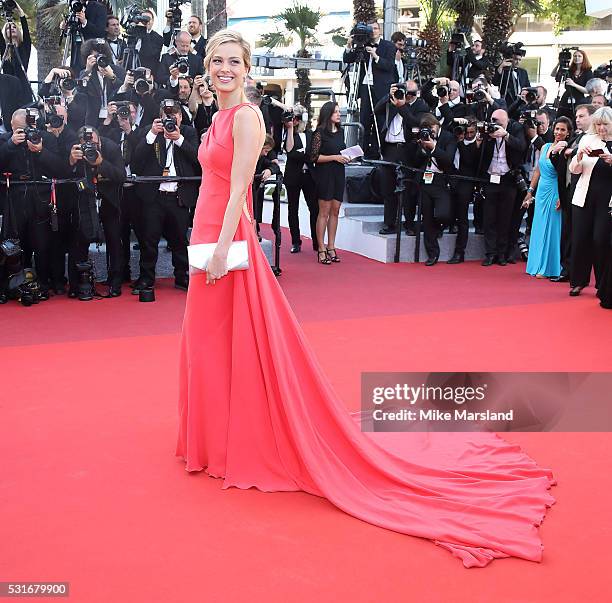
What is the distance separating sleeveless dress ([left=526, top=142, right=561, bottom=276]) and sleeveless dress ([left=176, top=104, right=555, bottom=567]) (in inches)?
207

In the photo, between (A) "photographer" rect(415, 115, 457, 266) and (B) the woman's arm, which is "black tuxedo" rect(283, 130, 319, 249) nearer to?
(A) "photographer" rect(415, 115, 457, 266)

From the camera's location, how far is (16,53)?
883 centimetres

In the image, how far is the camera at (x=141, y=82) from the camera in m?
7.60

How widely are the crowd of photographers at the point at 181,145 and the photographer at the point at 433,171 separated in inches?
0.6

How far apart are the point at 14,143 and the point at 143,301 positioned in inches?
63.1

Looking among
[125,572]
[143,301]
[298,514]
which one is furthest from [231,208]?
[143,301]

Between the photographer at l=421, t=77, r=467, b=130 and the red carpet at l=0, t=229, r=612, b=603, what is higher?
the photographer at l=421, t=77, r=467, b=130

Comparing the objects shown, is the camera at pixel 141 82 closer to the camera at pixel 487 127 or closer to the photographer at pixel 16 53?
the photographer at pixel 16 53

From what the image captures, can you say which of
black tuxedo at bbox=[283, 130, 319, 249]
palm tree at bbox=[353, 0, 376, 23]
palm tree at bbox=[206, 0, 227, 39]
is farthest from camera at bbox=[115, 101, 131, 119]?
palm tree at bbox=[353, 0, 376, 23]

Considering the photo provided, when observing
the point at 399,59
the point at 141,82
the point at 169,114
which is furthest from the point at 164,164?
the point at 399,59

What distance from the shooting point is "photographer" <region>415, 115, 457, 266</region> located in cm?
889

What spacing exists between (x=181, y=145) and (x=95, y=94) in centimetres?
164

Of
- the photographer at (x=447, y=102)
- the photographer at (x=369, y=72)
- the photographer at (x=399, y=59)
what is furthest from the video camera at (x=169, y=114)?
the photographer at (x=399, y=59)

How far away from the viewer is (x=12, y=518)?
309 cm
